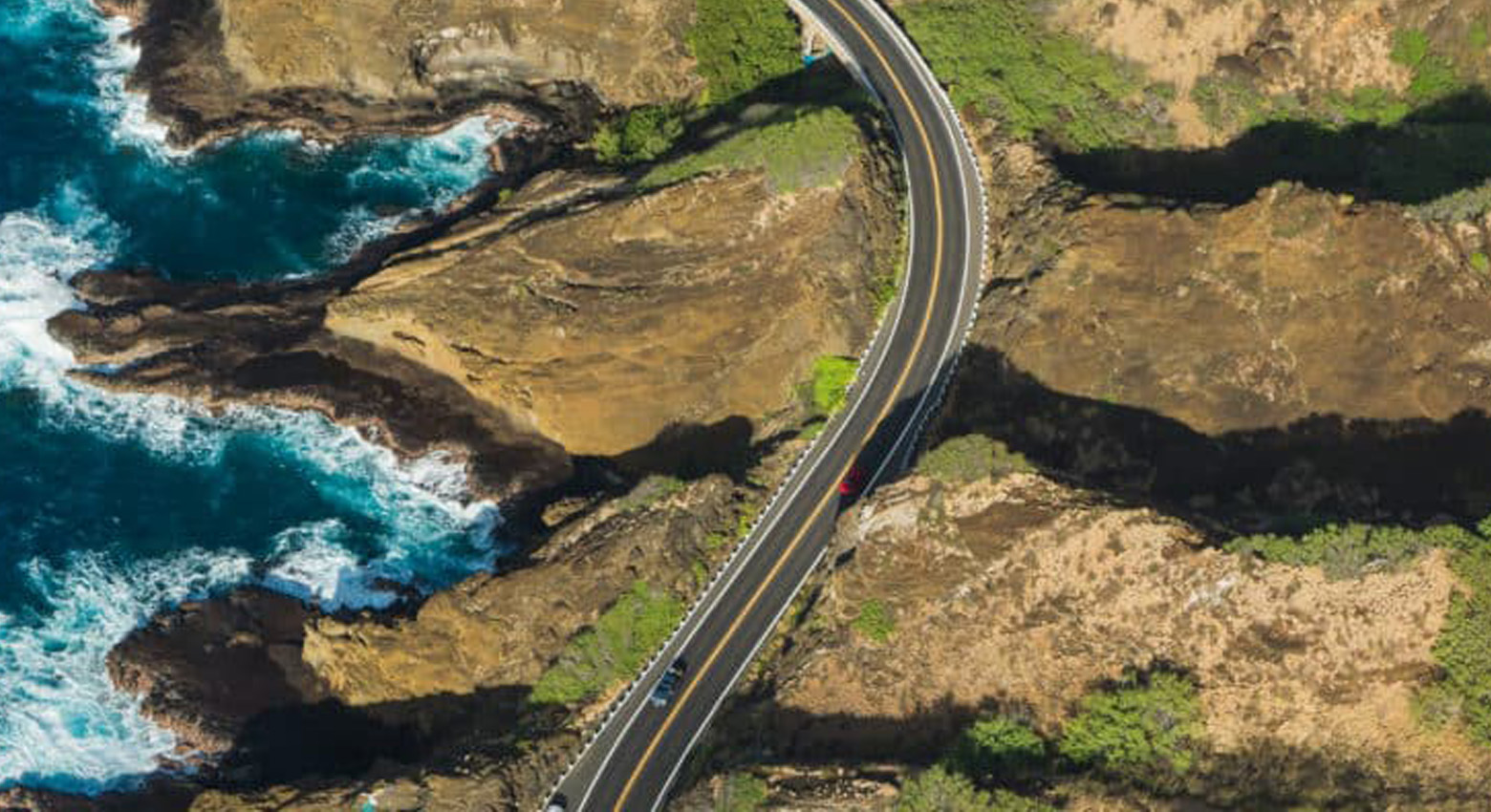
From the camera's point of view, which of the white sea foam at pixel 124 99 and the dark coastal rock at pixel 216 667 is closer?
the dark coastal rock at pixel 216 667

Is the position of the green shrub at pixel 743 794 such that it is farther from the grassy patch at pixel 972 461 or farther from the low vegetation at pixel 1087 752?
the grassy patch at pixel 972 461

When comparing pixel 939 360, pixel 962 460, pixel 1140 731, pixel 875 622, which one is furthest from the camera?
pixel 939 360

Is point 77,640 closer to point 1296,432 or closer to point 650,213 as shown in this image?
point 650,213

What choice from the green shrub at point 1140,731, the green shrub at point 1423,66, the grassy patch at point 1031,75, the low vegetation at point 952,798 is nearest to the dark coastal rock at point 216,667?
the low vegetation at point 952,798

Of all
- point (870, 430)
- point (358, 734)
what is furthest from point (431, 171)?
point (358, 734)

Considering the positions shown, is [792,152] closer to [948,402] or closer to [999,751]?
[948,402]

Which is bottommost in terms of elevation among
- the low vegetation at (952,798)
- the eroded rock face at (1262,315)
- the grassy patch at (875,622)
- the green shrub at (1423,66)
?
the low vegetation at (952,798)

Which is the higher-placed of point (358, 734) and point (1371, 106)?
point (1371, 106)
